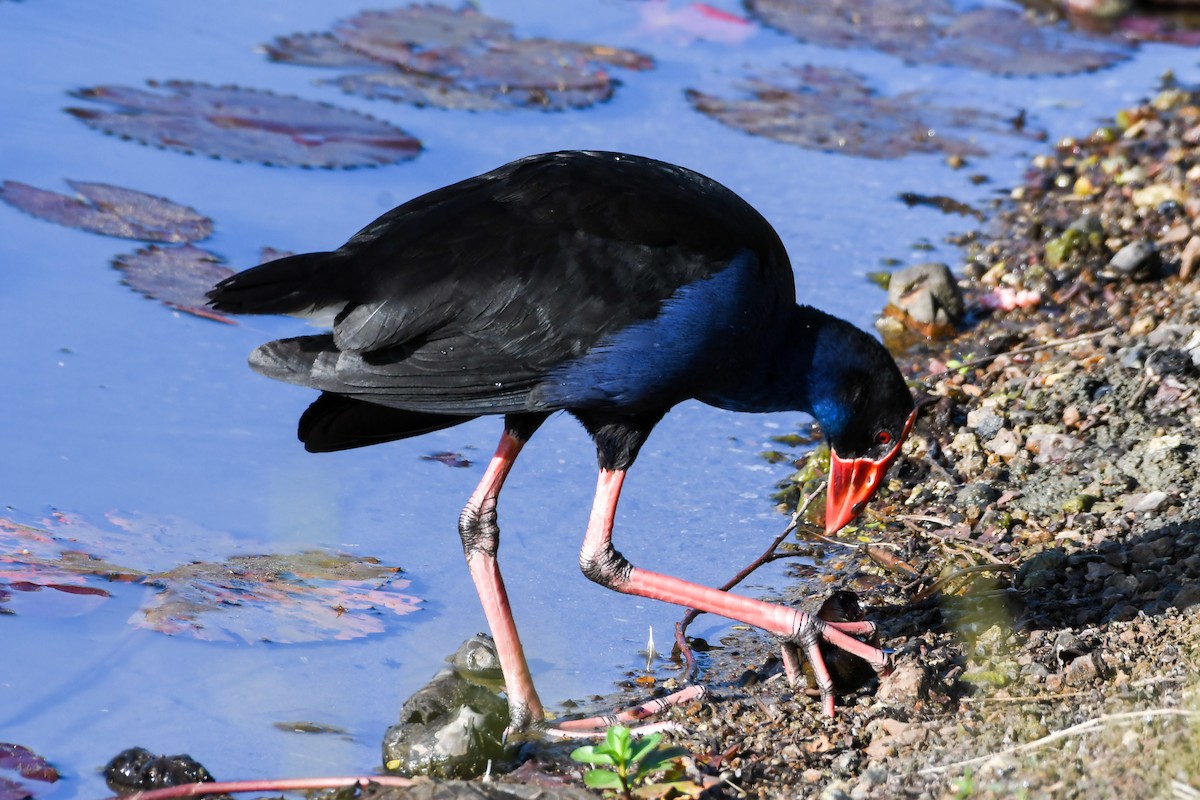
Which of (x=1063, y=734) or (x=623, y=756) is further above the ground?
Answer: (x=1063, y=734)

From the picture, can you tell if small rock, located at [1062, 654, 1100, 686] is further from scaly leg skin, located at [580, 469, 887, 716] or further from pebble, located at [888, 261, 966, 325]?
pebble, located at [888, 261, 966, 325]

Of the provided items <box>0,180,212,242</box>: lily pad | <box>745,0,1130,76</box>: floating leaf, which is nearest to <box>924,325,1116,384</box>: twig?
<box>0,180,212,242</box>: lily pad

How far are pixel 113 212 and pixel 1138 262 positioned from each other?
370 centimetres

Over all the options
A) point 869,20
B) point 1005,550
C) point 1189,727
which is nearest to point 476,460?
point 1005,550

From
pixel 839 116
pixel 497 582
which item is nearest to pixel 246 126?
pixel 839 116

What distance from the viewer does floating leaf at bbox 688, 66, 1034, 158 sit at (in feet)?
23.4

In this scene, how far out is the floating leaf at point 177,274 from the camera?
499 centimetres

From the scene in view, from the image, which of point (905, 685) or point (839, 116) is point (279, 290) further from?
point (839, 116)

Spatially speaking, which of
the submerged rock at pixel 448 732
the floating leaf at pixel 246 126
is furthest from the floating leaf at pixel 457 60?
the submerged rock at pixel 448 732

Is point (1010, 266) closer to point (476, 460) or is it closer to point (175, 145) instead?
point (476, 460)

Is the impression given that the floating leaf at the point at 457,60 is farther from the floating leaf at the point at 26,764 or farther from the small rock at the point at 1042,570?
the floating leaf at the point at 26,764

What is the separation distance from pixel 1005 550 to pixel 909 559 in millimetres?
246

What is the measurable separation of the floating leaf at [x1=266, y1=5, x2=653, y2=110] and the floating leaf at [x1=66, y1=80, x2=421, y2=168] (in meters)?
0.57

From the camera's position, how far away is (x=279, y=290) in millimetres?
3223
